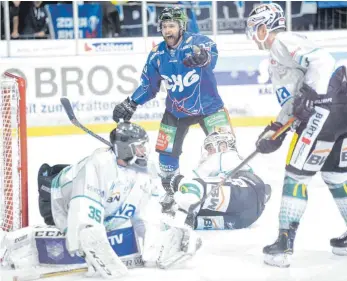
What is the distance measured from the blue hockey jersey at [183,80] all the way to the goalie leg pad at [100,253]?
59.8 inches

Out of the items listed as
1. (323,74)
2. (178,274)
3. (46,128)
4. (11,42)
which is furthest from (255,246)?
(11,42)

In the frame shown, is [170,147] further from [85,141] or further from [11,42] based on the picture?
[11,42]

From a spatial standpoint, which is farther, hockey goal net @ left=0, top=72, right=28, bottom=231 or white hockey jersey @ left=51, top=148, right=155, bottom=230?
hockey goal net @ left=0, top=72, right=28, bottom=231

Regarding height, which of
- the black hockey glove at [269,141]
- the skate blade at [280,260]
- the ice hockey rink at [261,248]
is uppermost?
the black hockey glove at [269,141]

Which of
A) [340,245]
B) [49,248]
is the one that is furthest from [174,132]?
[49,248]

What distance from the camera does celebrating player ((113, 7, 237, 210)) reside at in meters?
4.67

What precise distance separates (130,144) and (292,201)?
2.34 feet

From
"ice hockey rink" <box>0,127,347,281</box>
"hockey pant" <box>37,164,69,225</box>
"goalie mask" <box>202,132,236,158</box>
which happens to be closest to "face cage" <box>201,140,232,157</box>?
"goalie mask" <box>202,132,236,158</box>

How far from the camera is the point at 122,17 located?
8461 millimetres

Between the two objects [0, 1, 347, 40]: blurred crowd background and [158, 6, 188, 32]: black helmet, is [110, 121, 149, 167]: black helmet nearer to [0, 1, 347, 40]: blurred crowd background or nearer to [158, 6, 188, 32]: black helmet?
[158, 6, 188, 32]: black helmet

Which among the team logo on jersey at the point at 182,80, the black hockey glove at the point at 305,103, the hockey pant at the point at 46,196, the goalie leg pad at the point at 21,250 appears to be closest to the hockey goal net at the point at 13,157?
the hockey pant at the point at 46,196

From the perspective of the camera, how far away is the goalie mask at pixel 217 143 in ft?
14.9

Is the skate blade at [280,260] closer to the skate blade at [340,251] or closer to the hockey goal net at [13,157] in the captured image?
the skate blade at [340,251]

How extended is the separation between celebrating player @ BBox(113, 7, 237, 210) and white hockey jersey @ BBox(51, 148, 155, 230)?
115 cm
